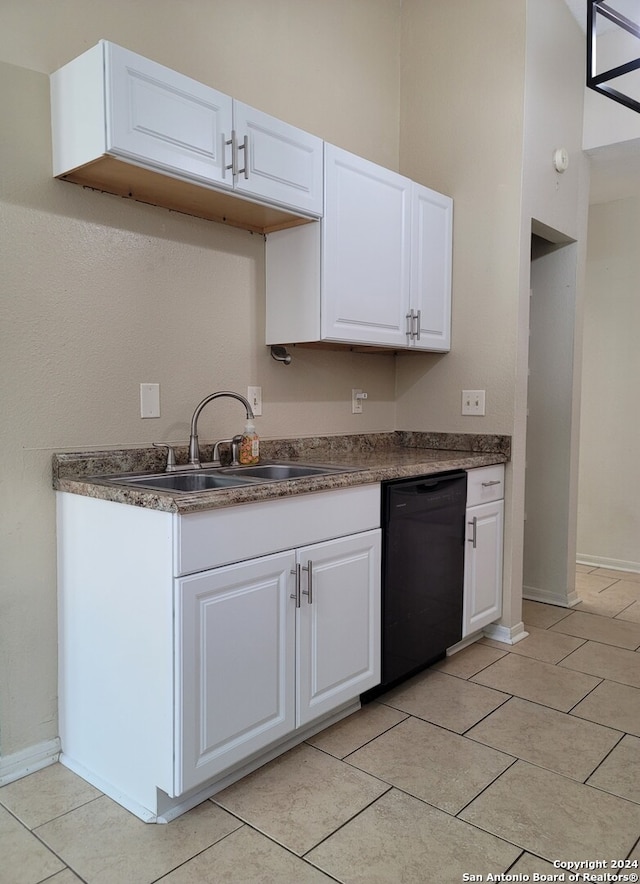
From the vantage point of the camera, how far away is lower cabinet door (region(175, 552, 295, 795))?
5.31 feet

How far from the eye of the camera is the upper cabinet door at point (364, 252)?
2480 millimetres

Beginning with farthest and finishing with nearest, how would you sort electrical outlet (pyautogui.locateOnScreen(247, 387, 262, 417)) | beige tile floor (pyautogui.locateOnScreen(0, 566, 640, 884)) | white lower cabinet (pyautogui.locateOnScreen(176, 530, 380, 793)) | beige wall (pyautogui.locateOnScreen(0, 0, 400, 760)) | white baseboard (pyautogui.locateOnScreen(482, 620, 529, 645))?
white baseboard (pyautogui.locateOnScreen(482, 620, 529, 645))
electrical outlet (pyautogui.locateOnScreen(247, 387, 262, 417))
beige wall (pyautogui.locateOnScreen(0, 0, 400, 760))
white lower cabinet (pyautogui.locateOnScreen(176, 530, 380, 793))
beige tile floor (pyautogui.locateOnScreen(0, 566, 640, 884))

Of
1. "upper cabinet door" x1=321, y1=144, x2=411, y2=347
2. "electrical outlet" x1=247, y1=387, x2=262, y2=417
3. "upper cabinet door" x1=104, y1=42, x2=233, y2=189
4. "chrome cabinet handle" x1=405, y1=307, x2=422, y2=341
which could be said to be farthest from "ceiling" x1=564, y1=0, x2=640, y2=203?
"electrical outlet" x1=247, y1=387, x2=262, y2=417

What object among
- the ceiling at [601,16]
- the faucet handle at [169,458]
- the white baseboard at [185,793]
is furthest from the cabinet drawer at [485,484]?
the ceiling at [601,16]

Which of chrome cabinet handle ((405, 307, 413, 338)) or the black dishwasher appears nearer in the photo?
the black dishwasher

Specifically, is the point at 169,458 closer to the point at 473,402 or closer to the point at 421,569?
the point at 421,569

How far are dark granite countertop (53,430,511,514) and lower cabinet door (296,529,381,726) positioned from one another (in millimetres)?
218

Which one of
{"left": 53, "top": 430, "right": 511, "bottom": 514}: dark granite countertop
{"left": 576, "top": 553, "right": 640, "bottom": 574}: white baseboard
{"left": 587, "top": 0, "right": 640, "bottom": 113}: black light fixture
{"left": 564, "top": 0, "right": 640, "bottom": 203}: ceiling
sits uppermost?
{"left": 564, "top": 0, "right": 640, "bottom": 203}: ceiling

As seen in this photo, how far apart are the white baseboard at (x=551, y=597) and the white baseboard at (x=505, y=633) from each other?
59 centimetres

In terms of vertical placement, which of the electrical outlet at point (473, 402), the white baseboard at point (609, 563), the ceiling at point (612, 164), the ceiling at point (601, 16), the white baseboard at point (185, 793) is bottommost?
the white baseboard at point (185, 793)

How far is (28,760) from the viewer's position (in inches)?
75.9

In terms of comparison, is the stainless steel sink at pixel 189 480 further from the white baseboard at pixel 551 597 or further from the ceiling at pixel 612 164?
the ceiling at pixel 612 164

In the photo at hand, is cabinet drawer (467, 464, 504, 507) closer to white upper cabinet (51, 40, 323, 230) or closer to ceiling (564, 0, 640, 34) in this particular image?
white upper cabinet (51, 40, 323, 230)

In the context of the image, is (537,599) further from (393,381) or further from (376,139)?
(376,139)
